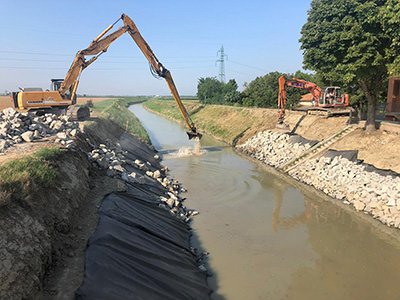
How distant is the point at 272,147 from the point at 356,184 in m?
9.85

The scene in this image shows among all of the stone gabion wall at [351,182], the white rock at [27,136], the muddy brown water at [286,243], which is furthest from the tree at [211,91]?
the white rock at [27,136]

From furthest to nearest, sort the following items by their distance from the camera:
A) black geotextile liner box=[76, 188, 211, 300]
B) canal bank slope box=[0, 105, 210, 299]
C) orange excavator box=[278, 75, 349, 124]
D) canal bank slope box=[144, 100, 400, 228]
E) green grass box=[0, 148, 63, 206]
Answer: orange excavator box=[278, 75, 349, 124], canal bank slope box=[144, 100, 400, 228], green grass box=[0, 148, 63, 206], black geotextile liner box=[76, 188, 211, 300], canal bank slope box=[0, 105, 210, 299]

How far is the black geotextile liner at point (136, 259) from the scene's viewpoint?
215 inches

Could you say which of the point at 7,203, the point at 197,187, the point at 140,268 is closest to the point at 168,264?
the point at 140,268

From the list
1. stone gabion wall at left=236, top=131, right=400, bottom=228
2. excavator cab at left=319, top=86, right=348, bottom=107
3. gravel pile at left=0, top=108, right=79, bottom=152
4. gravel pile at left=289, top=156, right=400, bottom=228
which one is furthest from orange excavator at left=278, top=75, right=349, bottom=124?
Answer: gravel pile at left=0, top=108, right=79, bottom=152

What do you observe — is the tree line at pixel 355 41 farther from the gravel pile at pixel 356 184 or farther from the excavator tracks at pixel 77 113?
the excavator tracks at pixel 77 113

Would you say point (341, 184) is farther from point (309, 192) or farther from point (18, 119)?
point (18, 119)

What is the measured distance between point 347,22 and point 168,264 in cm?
1532

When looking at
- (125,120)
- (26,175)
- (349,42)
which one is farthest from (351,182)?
(125,120)

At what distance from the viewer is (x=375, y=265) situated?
29.1ft

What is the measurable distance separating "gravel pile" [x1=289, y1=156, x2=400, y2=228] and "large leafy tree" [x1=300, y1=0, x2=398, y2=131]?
14.6 feet

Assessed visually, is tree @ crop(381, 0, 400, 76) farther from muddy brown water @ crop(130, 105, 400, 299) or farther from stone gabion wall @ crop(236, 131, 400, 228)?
muddy brown water @ crop(130, 105, 400, 299)

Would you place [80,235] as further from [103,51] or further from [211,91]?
[211,91]

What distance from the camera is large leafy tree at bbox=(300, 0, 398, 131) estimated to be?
13.7 metres
